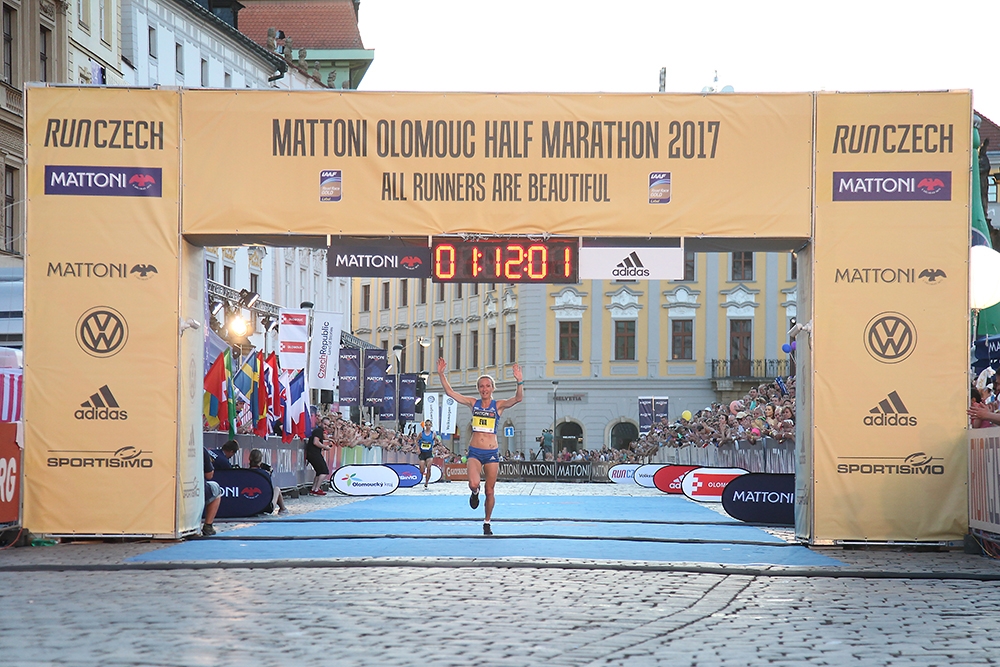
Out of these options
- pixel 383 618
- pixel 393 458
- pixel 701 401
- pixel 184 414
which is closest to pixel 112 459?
pixel 184 414

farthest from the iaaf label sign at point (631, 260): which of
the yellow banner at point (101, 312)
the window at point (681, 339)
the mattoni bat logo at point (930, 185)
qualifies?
the window at point (681, 339)

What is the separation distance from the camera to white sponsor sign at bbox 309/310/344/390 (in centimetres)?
3231

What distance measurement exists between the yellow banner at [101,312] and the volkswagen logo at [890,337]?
7.69 m

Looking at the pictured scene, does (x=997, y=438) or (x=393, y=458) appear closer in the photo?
(x=997, y=438)

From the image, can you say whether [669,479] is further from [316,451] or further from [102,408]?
[102,408]

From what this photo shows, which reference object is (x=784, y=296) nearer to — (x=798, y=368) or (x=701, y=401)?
(x=701, y=401)

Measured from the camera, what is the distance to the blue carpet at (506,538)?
13.3 meters

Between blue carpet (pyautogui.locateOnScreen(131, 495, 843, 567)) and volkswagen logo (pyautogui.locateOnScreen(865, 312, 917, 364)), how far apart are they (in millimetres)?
2331

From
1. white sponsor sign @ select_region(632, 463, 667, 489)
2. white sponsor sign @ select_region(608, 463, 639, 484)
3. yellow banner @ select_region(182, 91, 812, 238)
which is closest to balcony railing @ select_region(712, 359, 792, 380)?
white sponsor sign @ select_region(608, 463, 639, 484)

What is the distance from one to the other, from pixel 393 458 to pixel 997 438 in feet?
94.1

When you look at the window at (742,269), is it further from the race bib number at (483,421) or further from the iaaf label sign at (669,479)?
the race bib number at (483,421)

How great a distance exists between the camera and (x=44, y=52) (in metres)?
36.5

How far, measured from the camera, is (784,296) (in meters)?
69.8

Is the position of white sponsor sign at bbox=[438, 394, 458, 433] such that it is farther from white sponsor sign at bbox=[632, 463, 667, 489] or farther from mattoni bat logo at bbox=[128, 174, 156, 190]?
mattoni bat logo at bbox=[128, 174, 156, 190]
